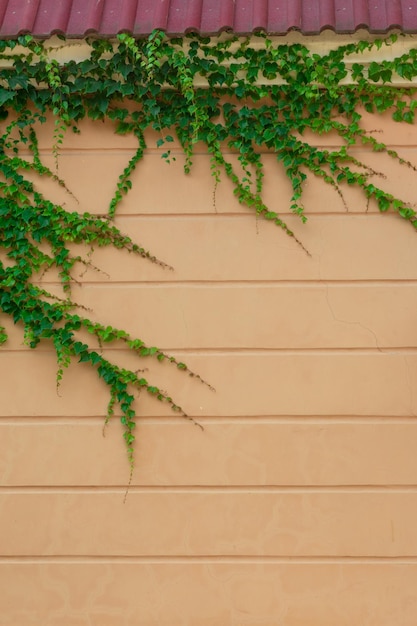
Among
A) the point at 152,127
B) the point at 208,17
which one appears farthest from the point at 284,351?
the point at 208,17

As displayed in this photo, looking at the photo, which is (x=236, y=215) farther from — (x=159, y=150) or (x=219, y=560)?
(x=219, y=560)

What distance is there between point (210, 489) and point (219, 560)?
14.3 inches

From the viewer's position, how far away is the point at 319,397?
422cm

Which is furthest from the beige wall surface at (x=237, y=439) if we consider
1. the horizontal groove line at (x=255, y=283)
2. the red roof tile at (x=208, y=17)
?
the red roof tile at (x=208, y=17)

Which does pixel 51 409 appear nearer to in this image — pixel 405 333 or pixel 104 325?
pixel 104 325

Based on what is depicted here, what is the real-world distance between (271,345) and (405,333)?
698 millimetres

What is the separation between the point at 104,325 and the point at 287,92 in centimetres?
156

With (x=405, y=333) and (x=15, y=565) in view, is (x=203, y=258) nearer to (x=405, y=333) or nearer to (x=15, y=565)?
(x=405, y=333)

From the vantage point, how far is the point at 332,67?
4164 millimetres

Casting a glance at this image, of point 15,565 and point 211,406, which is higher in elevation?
point 211,406

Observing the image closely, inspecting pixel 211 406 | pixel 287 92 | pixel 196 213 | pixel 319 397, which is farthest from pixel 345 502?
pixel 287 92

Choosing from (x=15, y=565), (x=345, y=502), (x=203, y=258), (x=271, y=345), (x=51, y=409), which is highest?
(x=203, y=258)

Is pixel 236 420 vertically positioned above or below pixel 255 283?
below

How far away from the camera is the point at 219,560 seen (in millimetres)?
4195
